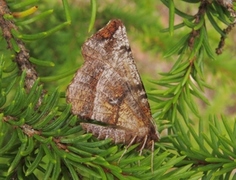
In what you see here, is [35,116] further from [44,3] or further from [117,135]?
[44,3]

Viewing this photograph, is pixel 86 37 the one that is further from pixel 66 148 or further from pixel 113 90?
pixel 66 148

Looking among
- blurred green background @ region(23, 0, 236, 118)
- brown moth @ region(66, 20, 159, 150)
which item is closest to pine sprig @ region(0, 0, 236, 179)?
brown moth @ region(66, 20, 159, 150)

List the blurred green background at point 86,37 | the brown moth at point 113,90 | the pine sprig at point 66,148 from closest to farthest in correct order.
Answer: the pine sprig at point 66,148, the brown moth at point 113,90, the blurred green background at point 86,37

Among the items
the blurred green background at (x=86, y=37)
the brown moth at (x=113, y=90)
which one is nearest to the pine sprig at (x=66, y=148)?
the brown moth at (x=113, y=90)

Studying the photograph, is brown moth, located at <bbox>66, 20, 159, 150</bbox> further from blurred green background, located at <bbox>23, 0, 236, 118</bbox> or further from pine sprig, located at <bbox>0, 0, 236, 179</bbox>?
blurred green background, located at <bbox>23, 0, 236, 118</bbox>

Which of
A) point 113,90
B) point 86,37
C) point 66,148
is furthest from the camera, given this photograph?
point 86,37

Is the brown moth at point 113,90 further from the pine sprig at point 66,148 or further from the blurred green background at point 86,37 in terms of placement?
the blurred green background at point 86,37

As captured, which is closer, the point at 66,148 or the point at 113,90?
the point at 66,148

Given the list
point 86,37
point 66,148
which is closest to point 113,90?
point 66,148

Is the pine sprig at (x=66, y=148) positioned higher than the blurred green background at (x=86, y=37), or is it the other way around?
the blurred green background at (x=86, y=37)
